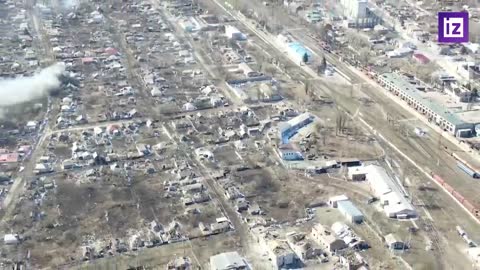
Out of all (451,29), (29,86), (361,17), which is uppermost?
(29,86)

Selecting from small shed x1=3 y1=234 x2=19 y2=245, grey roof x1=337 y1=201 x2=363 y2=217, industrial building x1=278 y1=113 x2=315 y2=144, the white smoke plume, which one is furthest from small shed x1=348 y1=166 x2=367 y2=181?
the white smoke plume

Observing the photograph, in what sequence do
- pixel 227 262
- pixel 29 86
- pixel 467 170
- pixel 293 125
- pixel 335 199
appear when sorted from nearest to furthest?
pixel 227 262 → pixel 335 199 → pixel 467 170 → pixel 293 125 → pixel 29 86

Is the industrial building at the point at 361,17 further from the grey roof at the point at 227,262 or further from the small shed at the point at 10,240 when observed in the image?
the small shed at the point at 10,240

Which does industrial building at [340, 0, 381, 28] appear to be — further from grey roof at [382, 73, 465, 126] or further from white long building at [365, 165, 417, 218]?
white long building at [365, 165, 417, 218]

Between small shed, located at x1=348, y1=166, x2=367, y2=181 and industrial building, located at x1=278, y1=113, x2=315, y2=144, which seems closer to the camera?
small shed, located at x1=348, y1=166, x2=367, y2=181

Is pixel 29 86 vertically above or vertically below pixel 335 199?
above

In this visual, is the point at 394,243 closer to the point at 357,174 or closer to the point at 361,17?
the point at 357,174

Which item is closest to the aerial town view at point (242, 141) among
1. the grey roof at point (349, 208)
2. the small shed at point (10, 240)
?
the grey roof at point (349, 208)

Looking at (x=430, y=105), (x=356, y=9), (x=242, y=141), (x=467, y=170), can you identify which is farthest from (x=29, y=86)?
(x=356, y=9)
